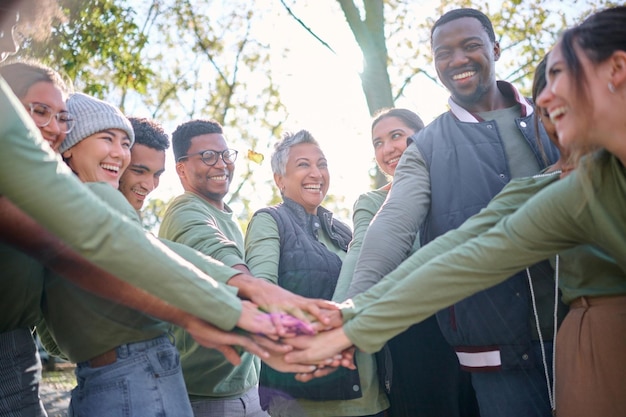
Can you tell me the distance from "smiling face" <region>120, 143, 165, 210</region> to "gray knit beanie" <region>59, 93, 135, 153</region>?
2.42 feet

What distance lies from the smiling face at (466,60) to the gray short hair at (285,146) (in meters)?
1.09

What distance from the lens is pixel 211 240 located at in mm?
3926

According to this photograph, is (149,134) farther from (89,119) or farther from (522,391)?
(522,391)

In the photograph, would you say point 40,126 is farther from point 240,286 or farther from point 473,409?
point 473,409

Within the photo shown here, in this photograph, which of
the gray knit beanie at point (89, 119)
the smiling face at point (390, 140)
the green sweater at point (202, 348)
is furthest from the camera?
the smiling face at point (390, 140)

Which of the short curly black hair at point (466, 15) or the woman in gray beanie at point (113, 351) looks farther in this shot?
the short curly black hair at point (466, 15)

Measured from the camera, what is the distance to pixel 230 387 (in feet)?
13.6

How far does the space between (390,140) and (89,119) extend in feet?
7.29

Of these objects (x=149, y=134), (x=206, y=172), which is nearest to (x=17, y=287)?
(x=149, y=134)

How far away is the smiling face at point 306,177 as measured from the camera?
4473mm

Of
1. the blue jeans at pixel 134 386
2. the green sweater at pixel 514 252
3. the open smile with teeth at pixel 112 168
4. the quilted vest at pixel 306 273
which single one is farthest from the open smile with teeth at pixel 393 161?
the blue jeans at pixel 134 386

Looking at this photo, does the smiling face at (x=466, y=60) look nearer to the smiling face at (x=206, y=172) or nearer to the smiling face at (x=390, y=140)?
the smiling face at (x=390, y=140)

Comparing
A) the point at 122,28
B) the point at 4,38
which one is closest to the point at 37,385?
the point at 4,38

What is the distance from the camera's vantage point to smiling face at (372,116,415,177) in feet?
15.9
